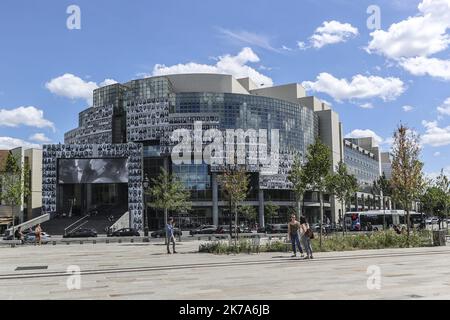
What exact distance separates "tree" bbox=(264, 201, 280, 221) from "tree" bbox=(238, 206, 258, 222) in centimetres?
196

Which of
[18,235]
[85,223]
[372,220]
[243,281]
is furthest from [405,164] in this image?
[85,223]

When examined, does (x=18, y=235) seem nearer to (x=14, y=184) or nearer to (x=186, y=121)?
(x=14, y=184)

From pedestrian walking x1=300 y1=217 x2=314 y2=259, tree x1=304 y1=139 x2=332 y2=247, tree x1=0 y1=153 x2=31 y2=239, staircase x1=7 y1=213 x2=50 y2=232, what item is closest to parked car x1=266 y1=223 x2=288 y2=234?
tree x1=0 y1=153 x2=31 y2=239

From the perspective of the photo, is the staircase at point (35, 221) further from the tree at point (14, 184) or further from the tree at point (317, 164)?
the tree at point (317, 164)

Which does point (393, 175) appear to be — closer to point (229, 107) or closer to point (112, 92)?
point (229, 107)

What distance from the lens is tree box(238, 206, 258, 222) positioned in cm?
7881

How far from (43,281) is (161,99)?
73.7 metres

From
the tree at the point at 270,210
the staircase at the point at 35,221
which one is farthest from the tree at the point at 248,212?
the staircase at the point at 35,221

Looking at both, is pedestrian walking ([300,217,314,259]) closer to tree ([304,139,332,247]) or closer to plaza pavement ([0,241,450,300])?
plaza pavement ([0,241,450,300])

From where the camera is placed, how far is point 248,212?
79.1m

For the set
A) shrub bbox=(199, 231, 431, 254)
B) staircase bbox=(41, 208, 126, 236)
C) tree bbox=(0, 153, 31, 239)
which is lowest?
staircase bbox=(41, 208, 126, 236)

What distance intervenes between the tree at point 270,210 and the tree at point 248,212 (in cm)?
196

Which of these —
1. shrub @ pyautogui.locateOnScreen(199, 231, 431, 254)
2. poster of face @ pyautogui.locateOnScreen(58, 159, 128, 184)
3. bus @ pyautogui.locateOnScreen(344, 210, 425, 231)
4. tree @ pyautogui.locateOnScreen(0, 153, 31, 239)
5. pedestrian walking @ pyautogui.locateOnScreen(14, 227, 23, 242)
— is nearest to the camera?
shrub @ pyautogui.locateOnScreen(199, 231, 431, 254)
